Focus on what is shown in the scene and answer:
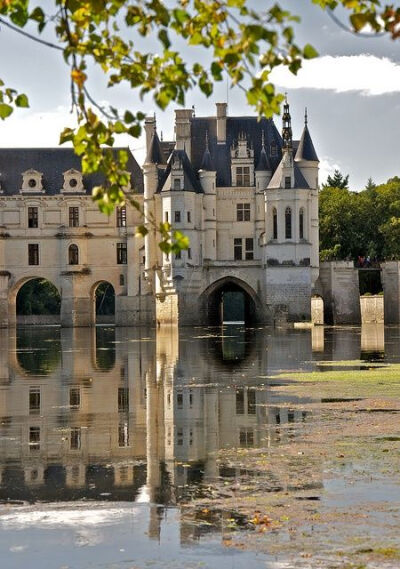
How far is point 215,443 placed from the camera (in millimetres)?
16828

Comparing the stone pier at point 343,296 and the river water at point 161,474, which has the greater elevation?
the stone pier at point 343,296

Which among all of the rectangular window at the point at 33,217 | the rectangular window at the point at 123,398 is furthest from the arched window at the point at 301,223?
the rectangular window at the point at 123,398

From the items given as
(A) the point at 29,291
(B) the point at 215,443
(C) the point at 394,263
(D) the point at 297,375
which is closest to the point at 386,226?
(C) the point at 394,263

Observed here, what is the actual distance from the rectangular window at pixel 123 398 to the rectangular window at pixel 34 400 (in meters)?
1.49

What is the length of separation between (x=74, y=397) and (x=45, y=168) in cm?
6558

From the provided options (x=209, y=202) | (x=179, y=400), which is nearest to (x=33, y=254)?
(x=209, y=202)

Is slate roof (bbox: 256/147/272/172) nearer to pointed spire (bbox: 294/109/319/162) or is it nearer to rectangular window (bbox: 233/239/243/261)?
pointed spire (bbox: 294/109/319/162)

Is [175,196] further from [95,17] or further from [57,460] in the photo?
[95,17]

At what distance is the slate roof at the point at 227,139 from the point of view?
275 ft

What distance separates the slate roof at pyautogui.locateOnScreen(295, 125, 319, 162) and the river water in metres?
53.8

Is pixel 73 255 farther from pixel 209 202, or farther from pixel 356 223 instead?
pixel 356 223

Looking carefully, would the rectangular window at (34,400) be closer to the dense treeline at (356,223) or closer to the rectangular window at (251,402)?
the rectangular window at (251,402)

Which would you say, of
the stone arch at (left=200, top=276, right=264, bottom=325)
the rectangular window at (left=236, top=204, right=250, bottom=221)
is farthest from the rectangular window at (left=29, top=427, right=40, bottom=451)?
the rectangular window at (left=236, top=204, right=250, bottom=221)

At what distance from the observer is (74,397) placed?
977 inches
